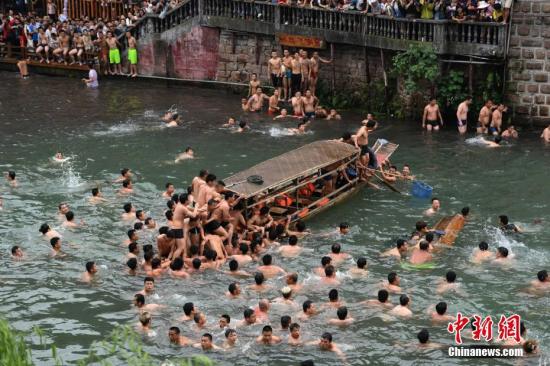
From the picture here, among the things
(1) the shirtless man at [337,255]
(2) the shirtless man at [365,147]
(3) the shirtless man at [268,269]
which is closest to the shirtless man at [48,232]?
(3) the shirtless man at [268,269]

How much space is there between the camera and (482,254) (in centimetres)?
2205

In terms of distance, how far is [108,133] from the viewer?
33000mm

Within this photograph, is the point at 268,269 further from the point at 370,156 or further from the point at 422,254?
the point at 370,156

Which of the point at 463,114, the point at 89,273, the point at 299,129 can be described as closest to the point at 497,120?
the point at 463,114

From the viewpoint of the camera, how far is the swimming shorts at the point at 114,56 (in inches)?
1614

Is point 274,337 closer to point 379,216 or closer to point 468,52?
point 379,216

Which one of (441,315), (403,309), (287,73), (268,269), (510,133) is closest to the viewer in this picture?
(441,315)

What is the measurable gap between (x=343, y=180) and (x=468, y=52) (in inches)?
338

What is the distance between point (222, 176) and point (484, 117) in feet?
30.5

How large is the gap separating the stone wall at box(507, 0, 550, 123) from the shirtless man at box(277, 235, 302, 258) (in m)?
13.0

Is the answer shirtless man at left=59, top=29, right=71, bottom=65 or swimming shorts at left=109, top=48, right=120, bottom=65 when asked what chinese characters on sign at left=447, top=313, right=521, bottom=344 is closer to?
swimming shorts at left=109, top=48, right=120, bottom=65

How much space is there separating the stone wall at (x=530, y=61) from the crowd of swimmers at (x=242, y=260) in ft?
29.1

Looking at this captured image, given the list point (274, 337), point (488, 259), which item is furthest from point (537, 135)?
point (274, 337)

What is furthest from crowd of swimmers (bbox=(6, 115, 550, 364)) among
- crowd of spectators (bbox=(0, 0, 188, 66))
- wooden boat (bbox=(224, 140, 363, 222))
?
crowd of spectators (bbox=(0, 0, 188, 66))
